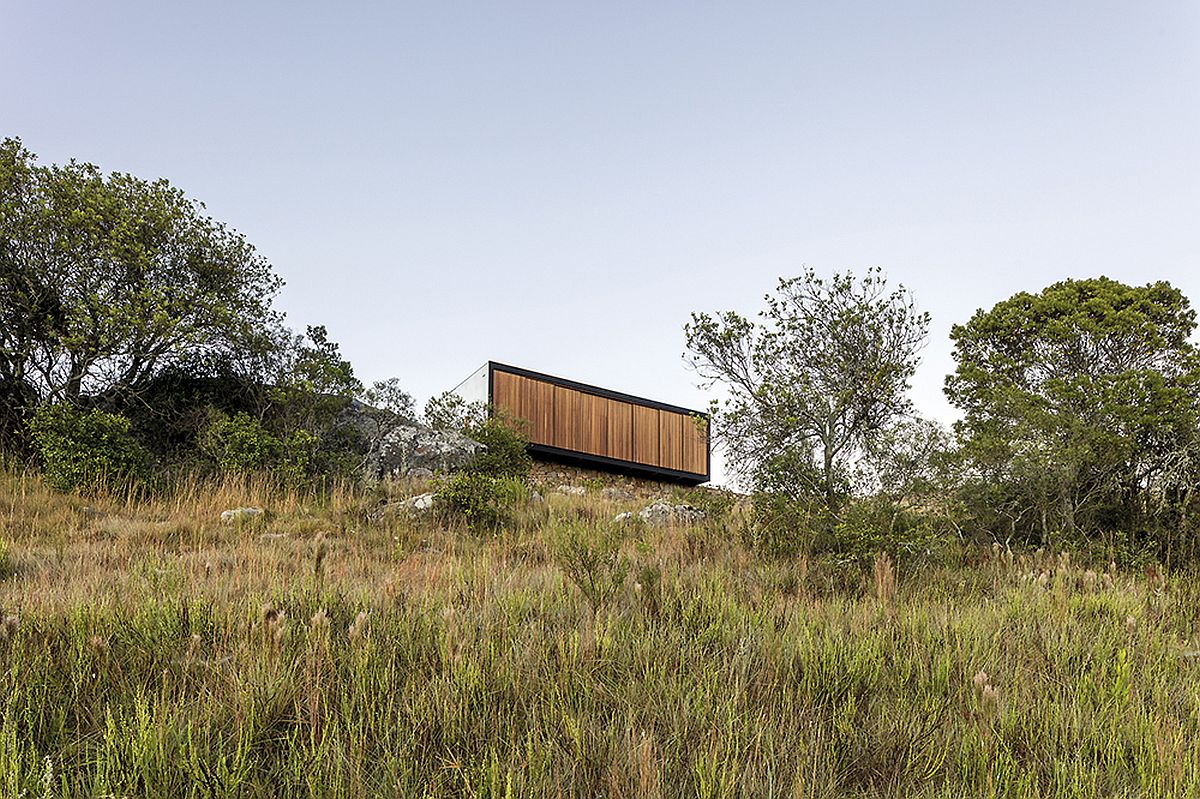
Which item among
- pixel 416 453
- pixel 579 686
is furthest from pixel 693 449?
pixel 579 686

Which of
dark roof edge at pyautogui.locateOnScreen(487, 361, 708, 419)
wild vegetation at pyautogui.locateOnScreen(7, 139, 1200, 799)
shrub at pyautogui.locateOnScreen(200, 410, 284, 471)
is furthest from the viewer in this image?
dark roof edge at pyautogui.locateOnScreen(487, 361, 708, 419)

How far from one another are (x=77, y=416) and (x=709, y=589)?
935 cm

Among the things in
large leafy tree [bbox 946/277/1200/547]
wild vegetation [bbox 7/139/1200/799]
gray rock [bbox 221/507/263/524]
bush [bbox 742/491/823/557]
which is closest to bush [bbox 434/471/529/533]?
wild vegetation [bbox 7/139/1200/799]

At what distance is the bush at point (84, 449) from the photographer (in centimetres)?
845

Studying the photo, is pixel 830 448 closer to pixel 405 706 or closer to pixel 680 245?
pixel 680 245

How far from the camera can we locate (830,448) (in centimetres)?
878

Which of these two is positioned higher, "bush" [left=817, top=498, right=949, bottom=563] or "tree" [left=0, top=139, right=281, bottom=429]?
"tree" [left=0, top=139, right=281, bottom=429]

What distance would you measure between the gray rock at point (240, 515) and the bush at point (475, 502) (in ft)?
6.52

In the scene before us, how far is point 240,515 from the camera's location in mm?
7176

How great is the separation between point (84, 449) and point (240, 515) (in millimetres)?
3250

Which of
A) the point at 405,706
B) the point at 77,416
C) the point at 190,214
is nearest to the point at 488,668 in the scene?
the point at 405,706

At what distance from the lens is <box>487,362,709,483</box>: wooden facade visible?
57.9 ft

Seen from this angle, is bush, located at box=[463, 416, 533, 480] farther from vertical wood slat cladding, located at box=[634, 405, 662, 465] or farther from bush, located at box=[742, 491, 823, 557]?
vertical wood slat cladding, located at box=[634, 405, 662, 465]

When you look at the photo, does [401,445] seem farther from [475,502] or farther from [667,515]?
[667,515]
